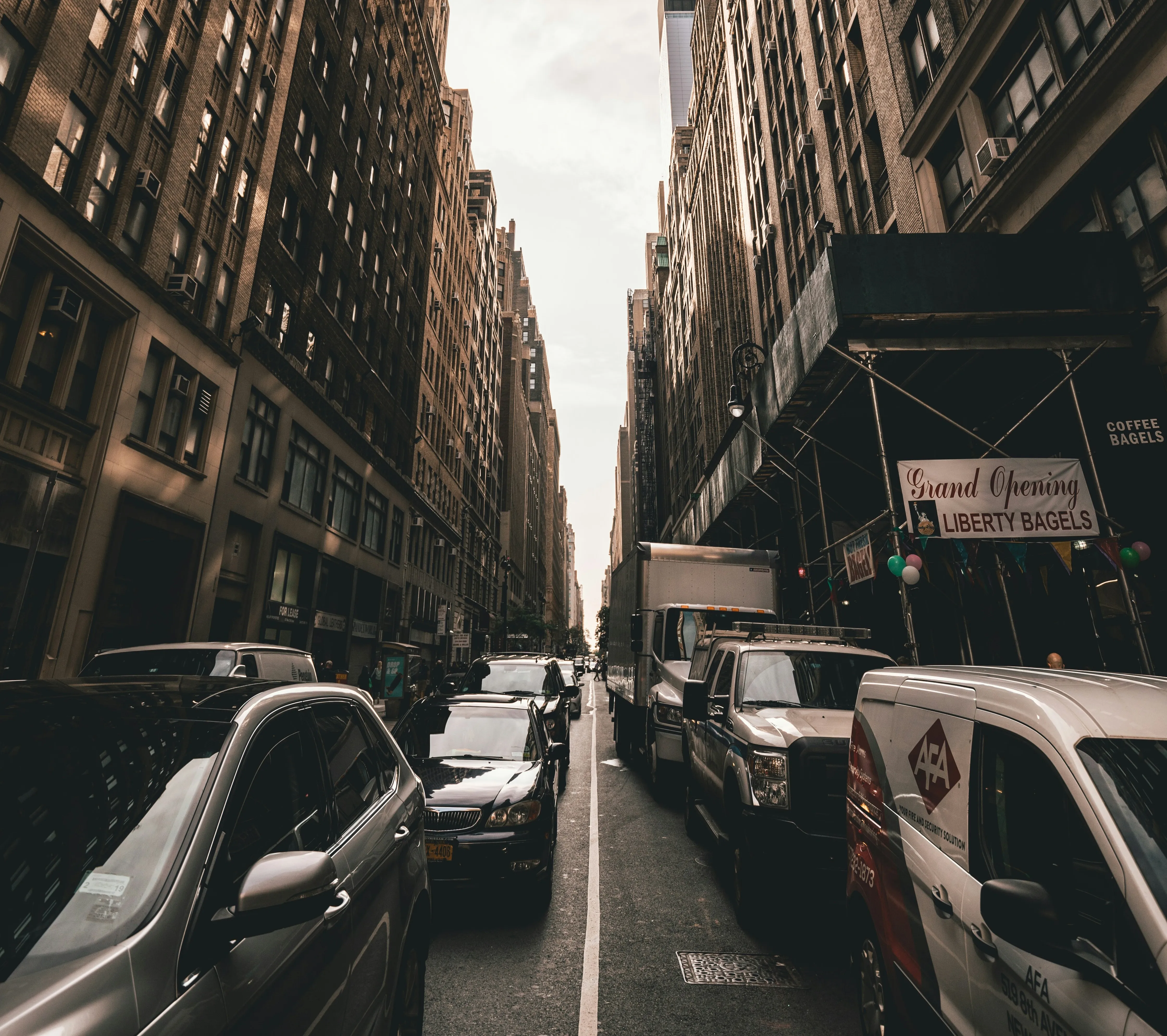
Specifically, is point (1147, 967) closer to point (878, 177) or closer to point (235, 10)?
point (878, 177)

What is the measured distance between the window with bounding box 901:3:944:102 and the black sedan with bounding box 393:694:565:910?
1788cm

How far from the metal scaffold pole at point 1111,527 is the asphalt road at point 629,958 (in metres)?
5.87

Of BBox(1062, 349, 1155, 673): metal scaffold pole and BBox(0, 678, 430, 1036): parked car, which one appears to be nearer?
BBox(0, 678, 430, 1036): parked car

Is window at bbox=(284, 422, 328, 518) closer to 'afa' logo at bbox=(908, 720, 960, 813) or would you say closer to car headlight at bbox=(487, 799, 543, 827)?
car headlight at bbox=(487, 799, 543, 827)

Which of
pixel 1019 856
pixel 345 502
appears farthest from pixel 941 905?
pixel 345 502

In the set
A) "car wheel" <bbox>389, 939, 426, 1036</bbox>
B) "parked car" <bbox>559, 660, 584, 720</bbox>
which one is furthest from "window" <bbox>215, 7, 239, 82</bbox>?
"car wheel" <bbox>389, 939, 426, 1036</bbox>

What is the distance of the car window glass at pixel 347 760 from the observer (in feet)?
9.33

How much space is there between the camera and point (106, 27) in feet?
48.1

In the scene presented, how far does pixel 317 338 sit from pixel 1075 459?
24.8m

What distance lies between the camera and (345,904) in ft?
7.94

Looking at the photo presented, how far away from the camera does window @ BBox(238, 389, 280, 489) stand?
19797 millimetres

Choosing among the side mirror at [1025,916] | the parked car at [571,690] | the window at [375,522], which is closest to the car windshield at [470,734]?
the side mirror at [1025,916]

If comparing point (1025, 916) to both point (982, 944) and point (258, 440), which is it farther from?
point (258, 440)

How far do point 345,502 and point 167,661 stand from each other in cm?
2001
